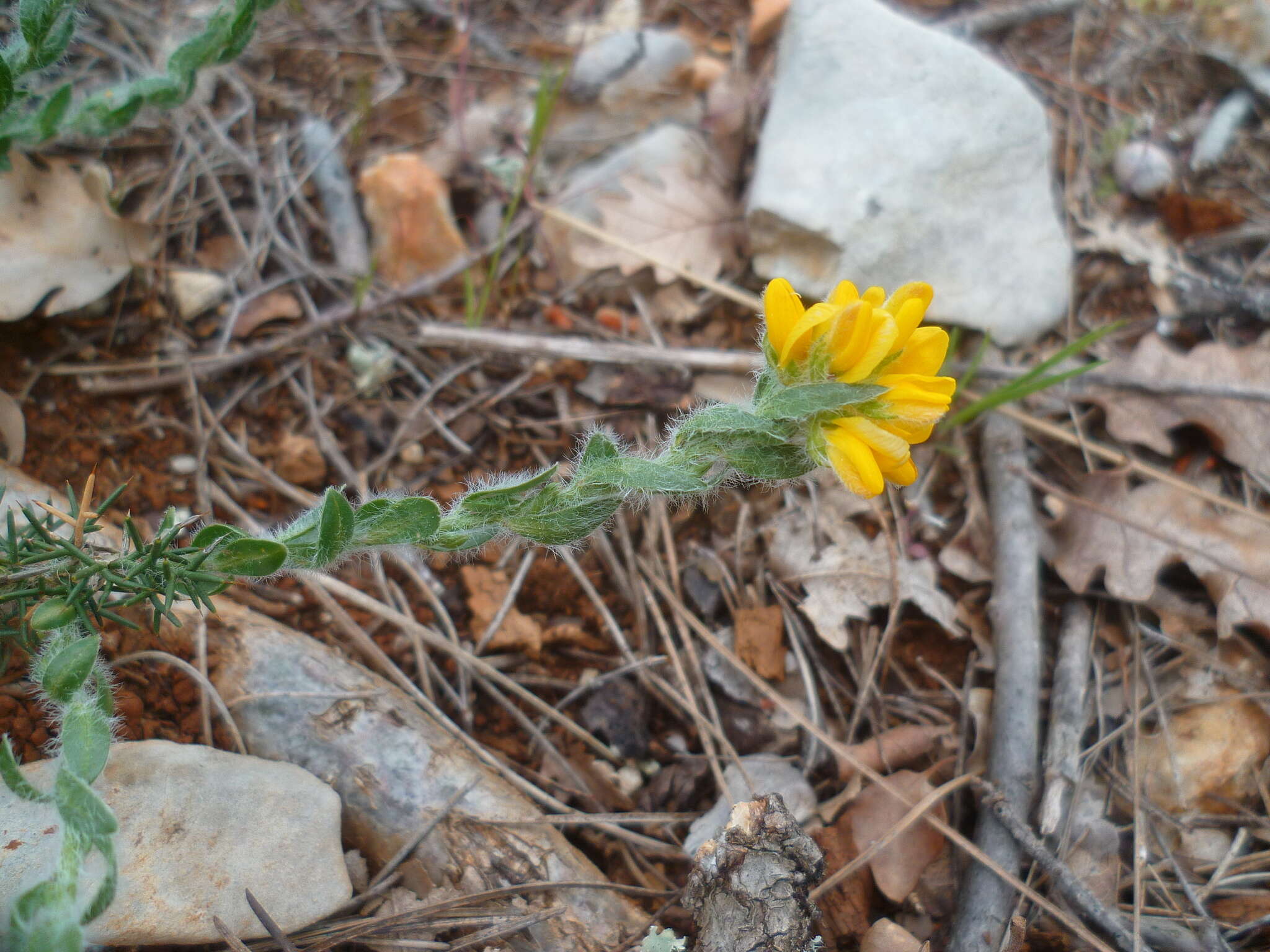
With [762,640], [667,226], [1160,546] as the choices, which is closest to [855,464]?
[762,640]

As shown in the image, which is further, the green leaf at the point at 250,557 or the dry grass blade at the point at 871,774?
the dry grass blade at the point at 871,774

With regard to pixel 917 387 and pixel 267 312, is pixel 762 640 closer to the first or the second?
pixel 917 387

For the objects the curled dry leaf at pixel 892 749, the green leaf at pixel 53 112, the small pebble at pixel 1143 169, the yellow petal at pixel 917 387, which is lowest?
the curled dry leaf at pixel 892 749

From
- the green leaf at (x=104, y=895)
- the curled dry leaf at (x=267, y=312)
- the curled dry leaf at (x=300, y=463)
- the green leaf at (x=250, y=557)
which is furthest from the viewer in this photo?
the curled dry leaf at (x=267, y=312)

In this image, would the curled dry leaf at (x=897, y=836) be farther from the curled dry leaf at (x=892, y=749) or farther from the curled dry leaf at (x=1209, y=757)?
the curled dry leaf at (x=1209, y=757)

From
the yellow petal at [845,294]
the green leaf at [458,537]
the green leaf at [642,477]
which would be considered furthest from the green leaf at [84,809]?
the yellow petal at [845,294]

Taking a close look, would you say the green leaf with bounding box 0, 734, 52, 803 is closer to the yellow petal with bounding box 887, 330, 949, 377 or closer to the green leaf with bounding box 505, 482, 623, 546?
the green leaf with bounding box 505, 482, 623, 546
